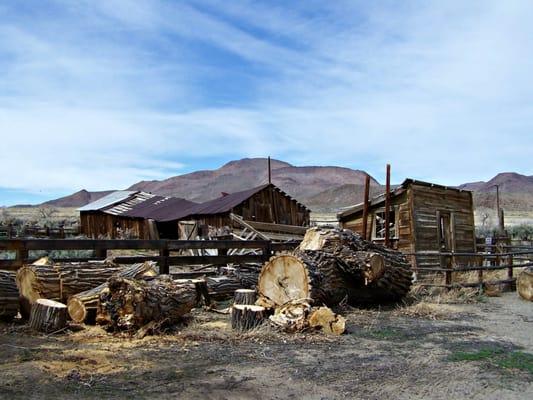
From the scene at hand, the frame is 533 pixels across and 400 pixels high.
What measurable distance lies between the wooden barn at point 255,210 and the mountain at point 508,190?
91831 mm

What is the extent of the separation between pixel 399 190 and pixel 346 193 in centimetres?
14449

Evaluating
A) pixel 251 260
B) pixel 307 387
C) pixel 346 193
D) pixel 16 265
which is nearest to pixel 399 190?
pixel 251 260

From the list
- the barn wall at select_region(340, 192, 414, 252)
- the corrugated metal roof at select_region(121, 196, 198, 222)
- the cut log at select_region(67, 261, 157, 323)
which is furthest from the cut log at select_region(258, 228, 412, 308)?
the corrugated metal roof at select_region(121, 196, 198, 222)

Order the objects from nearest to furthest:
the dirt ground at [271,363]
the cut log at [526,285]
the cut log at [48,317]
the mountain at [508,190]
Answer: the dirt ground at [271,363] < the cut log at [48,317] < the cut log at [526,285] < the mountain at [508,190]

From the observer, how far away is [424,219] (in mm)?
19844

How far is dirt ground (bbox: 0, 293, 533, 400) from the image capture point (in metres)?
5.21

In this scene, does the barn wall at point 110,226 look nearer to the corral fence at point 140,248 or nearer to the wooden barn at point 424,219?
the wooden barn at point 424,219

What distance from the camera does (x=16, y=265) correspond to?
945 cm

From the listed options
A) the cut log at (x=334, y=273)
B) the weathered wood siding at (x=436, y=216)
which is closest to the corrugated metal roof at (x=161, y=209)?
the weathered wood siding at (x=436, y=216)

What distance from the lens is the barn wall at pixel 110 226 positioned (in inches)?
1548

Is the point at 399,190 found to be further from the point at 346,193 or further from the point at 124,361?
the point at 346,193

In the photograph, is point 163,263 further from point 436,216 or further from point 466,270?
point 436,216

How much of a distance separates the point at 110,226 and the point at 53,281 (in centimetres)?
3534

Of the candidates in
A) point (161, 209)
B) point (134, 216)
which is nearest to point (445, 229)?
point (161, 209)
